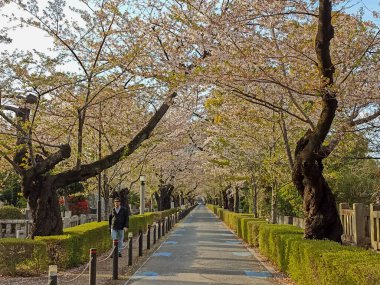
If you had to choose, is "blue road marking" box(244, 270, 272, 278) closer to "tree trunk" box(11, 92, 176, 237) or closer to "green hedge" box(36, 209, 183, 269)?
"green hedge" box(36, 209, 183, 269)

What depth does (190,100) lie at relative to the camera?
1816cm

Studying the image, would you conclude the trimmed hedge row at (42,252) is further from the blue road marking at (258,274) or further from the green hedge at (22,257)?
the blue road marking at (258,274)

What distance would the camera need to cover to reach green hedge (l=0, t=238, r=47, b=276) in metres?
9.46

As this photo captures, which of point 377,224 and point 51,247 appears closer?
point 377,224

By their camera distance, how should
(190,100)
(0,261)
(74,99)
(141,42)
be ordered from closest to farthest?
(0,261)
(141,42)
(74,99)
(190,100)

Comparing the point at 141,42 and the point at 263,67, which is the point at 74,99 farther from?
the point at 263,67

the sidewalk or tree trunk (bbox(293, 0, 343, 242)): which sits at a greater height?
tree trunk (bbox(293, 0, 343, 242))

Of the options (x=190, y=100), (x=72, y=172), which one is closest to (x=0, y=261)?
(x=72, y=172)

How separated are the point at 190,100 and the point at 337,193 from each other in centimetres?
947

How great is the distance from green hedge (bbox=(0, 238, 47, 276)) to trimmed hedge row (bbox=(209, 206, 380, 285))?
207 inches

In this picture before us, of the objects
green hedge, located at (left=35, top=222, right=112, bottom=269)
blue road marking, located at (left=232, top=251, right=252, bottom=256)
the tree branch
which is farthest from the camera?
blue road marking, located at (left=232, top=251, right=252, bottom=256)

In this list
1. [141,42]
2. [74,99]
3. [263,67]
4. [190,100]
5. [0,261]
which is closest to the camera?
[263,67]

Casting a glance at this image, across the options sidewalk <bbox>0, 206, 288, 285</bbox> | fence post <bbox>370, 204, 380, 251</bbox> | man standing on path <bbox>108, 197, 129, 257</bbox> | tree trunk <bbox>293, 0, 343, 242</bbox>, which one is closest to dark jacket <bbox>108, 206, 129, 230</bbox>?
man standing on path <bbox>108, 197, 129, 257</bbox>

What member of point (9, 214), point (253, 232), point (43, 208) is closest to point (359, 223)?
point (253, 232)
